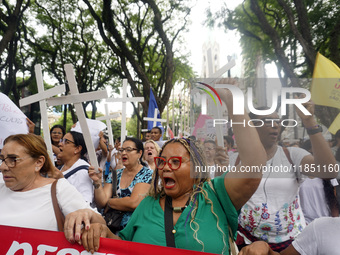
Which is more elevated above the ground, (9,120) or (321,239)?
(9,120)

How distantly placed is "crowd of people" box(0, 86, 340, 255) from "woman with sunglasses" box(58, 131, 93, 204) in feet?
1.98

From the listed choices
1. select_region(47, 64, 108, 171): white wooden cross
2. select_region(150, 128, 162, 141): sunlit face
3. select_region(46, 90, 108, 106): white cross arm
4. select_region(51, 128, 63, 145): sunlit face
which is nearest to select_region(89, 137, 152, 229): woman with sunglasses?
select_region(47, 64, 108, 171): white wooden cross

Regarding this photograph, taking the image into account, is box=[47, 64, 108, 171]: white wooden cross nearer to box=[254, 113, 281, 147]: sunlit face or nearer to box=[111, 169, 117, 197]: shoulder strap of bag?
box=[111, 169, 117, 197]: shoulder strap of bag

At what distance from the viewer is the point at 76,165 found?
10.4 feet

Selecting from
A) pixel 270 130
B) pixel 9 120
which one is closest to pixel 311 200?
pixel 270 130

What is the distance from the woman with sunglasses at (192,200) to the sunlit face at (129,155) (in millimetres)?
1403

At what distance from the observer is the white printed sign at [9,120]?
3.01 meters

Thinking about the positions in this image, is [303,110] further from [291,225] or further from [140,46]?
[140,46]

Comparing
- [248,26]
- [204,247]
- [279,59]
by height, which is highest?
[248,26]

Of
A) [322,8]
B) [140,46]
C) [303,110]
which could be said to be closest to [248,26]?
[322,8]

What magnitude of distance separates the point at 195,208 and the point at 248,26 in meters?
8.81

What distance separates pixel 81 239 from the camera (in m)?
→ 1.62

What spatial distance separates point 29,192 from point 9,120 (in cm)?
140

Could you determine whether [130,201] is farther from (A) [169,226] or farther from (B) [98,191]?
(A) [169,226]
